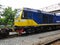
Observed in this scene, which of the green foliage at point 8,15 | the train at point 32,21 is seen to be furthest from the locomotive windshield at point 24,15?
the green foliage at point 8,15

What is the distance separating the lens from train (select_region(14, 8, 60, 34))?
53.7 ft

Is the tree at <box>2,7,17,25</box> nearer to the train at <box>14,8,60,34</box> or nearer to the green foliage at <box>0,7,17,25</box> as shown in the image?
the green foliage at <box>0,7,17,25</box>

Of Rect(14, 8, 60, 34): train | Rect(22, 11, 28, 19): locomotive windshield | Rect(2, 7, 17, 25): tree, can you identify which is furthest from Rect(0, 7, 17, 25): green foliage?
Rect(22, 11, 28, 19): locomotive windshield

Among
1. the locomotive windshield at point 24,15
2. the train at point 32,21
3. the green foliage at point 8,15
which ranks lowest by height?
the green foliage at point 8,15

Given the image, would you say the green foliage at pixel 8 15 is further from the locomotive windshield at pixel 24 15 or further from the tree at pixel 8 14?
the locomotive windshield at pixel 24 15

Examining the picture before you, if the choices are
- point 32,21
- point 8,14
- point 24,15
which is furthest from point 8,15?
point 24,15

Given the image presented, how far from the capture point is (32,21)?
1739 centimetres

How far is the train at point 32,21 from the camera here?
53.7 ft

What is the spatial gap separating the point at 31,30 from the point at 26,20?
4.54ft

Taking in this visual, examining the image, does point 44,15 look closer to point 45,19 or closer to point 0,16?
point 45,19

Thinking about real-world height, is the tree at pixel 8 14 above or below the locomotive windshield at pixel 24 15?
below

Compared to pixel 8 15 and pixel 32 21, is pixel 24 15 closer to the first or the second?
pixel 32 21

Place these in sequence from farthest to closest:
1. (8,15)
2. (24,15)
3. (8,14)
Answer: (8,14), (8,15), (24,15)

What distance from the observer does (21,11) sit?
54.1ft
